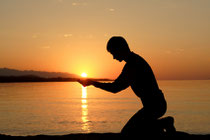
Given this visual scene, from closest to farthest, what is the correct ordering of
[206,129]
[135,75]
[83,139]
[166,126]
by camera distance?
[135,75]
[166,126]
[83,139]
[206,129]

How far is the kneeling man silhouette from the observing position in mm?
4676

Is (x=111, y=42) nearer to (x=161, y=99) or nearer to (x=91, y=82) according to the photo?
(x=91, y=82)

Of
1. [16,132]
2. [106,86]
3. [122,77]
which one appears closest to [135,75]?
[122,77]

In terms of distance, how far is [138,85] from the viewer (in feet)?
15.4

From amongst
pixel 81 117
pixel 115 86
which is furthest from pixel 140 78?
pixel 81 117

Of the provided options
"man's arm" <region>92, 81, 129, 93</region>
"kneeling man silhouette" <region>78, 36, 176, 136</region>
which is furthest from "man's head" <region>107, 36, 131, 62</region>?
"man's arm" <region>92, 81, 129, 93</region>

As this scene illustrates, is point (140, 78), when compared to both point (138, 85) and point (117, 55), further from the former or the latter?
point (117, 55)

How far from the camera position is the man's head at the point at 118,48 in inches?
185

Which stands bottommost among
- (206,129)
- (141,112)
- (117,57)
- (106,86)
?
(206,129)

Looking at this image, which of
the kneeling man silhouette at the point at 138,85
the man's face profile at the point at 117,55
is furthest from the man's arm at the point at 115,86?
the man's face profile at the point at 117,55

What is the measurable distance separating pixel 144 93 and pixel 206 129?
73.7 ft

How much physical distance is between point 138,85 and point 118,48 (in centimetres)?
63

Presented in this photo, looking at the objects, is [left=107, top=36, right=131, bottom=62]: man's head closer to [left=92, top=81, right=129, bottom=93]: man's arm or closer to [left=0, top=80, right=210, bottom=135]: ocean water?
[left=92, top=81, right=129, bottom=93]: man's arm

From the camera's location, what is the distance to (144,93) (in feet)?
15.4
